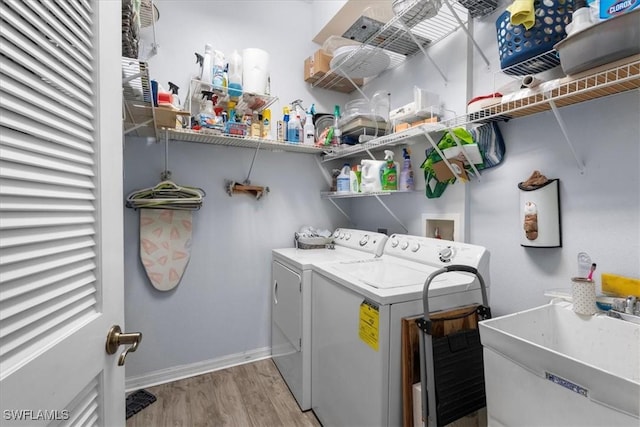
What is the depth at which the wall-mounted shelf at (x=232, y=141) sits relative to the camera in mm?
2008

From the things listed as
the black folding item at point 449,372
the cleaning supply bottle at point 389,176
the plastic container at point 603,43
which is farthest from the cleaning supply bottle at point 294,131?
the plastic container at point 603,43

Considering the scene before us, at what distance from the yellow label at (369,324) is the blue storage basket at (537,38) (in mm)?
1250

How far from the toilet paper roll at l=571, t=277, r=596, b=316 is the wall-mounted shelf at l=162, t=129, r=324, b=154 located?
184 cm

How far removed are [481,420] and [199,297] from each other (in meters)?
1.97

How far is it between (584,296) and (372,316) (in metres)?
0.78

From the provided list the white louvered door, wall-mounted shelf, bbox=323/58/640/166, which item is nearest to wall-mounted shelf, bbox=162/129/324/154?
wall-mounted shelf, bbox=323/58/640/166

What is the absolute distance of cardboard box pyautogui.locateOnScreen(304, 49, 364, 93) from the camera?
2.52 metres

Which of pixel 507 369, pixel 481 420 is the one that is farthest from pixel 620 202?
pixel 481 420

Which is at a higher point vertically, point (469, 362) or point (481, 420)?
point (469, 362)

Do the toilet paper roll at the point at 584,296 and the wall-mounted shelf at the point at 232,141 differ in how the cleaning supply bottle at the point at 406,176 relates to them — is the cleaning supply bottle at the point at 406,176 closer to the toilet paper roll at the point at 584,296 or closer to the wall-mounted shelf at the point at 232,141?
the wall-mounted shelf at the point at 232,141

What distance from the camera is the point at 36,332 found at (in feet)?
1.79

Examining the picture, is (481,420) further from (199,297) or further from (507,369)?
(199,297)

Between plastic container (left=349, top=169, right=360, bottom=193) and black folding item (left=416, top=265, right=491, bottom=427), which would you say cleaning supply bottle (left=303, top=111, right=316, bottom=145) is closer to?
plastic container (left=349, top=169, right=360, bottom=193)

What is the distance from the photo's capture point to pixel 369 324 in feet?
4.31
